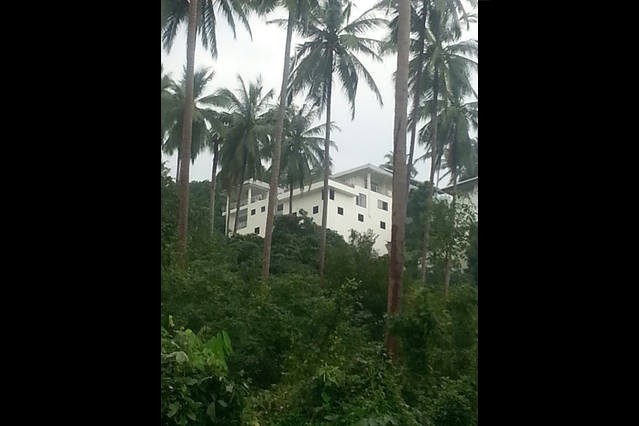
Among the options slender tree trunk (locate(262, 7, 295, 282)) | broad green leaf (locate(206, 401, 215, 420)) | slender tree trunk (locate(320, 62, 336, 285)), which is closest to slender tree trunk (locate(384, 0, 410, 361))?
slender tree trunk (locate(320, 62, 336, 285))

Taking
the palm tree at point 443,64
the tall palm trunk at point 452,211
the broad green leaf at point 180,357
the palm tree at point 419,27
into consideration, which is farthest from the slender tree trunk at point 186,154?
the broad green leaf at point 180,357

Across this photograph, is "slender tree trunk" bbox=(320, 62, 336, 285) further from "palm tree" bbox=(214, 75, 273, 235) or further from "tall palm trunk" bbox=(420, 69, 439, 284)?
"tall palm trunk" bbox=(420, 69, 439, 284)

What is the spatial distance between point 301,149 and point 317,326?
1310 millimetres

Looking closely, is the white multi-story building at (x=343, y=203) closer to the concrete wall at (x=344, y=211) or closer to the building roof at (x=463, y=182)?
the concrete wall at (x=344, y=211)

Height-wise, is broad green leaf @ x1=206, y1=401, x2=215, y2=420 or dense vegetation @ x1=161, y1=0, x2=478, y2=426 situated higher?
dense vegetation @ x1=161, y1=0, x2=478, y2=426

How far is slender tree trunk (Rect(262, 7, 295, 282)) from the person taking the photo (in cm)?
473

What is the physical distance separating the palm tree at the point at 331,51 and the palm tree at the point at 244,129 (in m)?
0.35

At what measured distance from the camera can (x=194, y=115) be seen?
495 cm

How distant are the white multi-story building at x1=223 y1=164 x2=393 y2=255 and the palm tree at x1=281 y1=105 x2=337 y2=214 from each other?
0.10 m

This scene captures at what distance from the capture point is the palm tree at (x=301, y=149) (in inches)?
190
